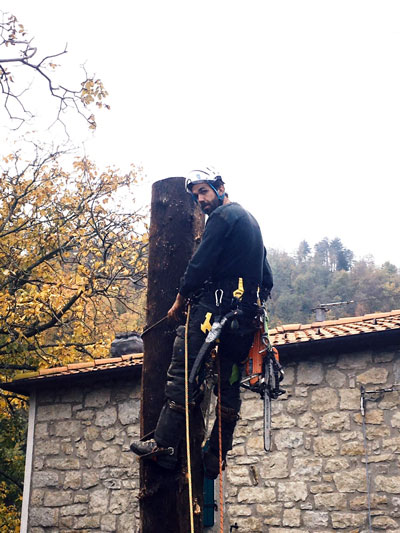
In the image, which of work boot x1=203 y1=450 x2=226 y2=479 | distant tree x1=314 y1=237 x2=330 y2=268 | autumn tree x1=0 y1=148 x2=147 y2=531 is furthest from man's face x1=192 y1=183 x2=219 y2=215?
distant tree x1=314 y1=237 x2=330 y2=268

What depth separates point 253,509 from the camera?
27.7ft

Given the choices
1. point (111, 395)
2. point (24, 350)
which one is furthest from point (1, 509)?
point (111, 395)

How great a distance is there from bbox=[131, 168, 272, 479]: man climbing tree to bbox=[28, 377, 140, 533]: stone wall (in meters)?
5.95

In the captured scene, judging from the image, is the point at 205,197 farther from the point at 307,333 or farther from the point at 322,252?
the point at 322,252

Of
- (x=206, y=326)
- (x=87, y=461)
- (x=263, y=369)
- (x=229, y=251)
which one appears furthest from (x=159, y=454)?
(x=87, y=461)

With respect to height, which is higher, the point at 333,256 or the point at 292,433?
the point at 333,256

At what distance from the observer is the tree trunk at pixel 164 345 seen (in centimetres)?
312

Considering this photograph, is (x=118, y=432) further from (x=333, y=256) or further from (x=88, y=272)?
(x=333, y=256)

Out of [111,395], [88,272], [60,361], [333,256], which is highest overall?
[333,256]

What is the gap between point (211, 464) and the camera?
3.60 meters

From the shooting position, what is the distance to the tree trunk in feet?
10.2

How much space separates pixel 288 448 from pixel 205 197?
5676 mm

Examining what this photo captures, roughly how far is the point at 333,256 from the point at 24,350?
7932cm

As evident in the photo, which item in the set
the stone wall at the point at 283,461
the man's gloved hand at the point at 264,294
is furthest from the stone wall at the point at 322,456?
the man's gloved hand at the point at 264,294
